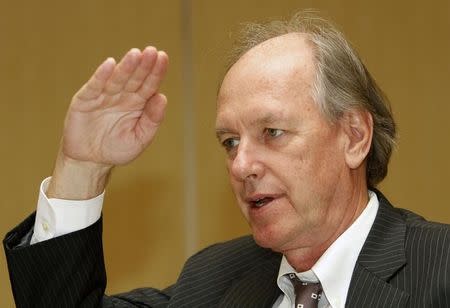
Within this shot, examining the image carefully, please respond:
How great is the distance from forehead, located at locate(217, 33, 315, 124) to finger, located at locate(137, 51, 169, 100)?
0.25 m

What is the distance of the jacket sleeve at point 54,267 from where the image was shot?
2117mm

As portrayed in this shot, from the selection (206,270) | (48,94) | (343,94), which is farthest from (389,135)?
(48,94)

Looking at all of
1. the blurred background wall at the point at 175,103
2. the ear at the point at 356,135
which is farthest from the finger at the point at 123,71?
the blurred background wall at the point at 175,103

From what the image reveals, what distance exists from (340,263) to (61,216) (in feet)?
2.36

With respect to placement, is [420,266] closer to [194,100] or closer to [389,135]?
[389,135]

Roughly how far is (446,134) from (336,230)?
5.00 ft

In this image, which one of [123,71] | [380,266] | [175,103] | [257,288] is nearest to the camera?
[123,71]

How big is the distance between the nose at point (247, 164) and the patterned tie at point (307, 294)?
322mm

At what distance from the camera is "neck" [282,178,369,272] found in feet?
7.13

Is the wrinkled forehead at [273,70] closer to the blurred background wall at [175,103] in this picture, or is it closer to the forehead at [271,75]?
the forehead at [271,75]

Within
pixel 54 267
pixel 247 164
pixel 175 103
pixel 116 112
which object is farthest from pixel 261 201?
pixel 175 103

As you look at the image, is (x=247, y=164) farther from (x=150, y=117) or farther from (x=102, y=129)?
(x=102, y=129)

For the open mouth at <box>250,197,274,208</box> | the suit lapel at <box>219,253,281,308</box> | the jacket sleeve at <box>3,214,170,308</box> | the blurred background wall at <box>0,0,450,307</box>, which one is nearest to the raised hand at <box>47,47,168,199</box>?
the jacket sleeve at <box>3,214,170,308</box>

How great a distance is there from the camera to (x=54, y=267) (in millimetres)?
2131
